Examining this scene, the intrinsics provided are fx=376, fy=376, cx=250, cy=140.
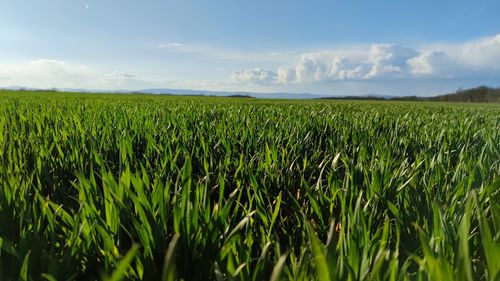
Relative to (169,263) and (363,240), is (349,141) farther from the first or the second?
(169,263)

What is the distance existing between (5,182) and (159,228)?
1.78ft

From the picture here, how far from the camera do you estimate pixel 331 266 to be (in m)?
0.58

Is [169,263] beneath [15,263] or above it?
above

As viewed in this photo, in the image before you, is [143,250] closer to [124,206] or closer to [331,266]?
[124,206]

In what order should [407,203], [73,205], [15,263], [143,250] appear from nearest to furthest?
1. [15,263]
2. [143,250]
3. [407,203]
4. [73,205]

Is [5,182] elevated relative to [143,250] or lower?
elevated

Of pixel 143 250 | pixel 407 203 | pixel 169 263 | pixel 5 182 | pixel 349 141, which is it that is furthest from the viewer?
pixel 349 141

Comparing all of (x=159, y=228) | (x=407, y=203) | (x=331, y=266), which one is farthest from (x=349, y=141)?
(x=331, y=266)

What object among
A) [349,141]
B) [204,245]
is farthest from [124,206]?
[349,141]

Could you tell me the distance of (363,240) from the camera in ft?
2.89


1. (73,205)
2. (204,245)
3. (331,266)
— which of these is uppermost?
(331,266)

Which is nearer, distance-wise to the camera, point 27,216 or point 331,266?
point 331,266

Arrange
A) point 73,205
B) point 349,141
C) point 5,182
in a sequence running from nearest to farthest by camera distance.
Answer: point 5,182
point 73,205
point 349,141

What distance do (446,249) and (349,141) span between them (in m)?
2.05
